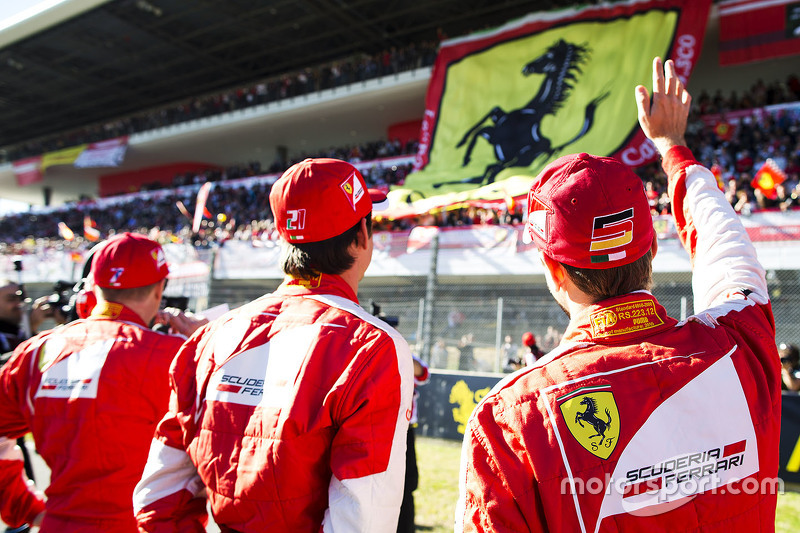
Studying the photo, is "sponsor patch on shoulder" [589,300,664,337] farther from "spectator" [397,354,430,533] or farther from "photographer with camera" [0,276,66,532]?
"photographer with camera" [0,276,66,532]

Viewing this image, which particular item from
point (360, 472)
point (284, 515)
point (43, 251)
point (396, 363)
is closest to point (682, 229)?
point (396, 363)

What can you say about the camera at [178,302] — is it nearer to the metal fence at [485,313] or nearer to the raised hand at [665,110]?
the raised hand at [665,110]

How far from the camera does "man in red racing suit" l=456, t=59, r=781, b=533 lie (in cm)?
105

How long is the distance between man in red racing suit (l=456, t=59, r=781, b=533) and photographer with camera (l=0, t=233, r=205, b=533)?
56.2 inches

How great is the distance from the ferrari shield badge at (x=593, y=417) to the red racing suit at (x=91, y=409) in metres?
1.55

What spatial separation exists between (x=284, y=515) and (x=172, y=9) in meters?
25.5

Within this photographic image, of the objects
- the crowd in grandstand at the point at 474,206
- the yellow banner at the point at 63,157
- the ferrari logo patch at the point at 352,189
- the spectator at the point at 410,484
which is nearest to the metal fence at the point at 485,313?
the crowd in grandstand at the point at 474,206

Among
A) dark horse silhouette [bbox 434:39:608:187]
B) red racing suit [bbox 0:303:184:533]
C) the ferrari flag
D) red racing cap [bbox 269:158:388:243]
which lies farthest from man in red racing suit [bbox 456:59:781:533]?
dark horse silhouette [bbox 434:39:608:187]

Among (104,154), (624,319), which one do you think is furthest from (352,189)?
(104,154)

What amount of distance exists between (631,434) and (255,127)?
27.4 m

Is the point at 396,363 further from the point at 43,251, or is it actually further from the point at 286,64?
the point at 286,64

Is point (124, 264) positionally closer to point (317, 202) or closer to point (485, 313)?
point (317, 202)

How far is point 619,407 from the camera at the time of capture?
1.09m

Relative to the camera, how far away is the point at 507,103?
604 inches
